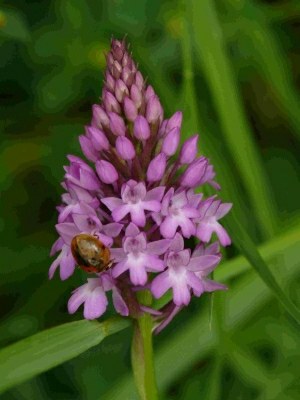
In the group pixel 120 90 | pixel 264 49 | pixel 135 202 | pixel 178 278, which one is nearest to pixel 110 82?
pixel 120 90

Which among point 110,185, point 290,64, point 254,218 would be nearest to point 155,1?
point 290,64

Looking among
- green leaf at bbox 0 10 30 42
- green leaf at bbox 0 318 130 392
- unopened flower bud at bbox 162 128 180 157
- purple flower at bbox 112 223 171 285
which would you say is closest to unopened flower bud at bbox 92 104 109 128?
unopened flower bud at bbox 162 128 180 157

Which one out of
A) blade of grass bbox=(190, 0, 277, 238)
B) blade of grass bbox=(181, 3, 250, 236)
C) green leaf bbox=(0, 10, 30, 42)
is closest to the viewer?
blade of grass bbox=(181, 3, 250, 236)

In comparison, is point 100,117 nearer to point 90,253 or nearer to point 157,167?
point 157,167

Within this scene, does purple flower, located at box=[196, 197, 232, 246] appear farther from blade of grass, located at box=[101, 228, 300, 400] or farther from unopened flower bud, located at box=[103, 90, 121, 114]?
blade of grass, located at box=[101, 228, 300, 400]

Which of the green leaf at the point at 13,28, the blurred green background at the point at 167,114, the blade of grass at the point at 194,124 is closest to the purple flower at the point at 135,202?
the blade of grass at the point at 194,124

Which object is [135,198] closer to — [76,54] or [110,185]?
[110,185]

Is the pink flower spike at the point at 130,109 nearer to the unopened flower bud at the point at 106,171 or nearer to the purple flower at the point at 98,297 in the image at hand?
the unopened flower bud at the point at 106,171
